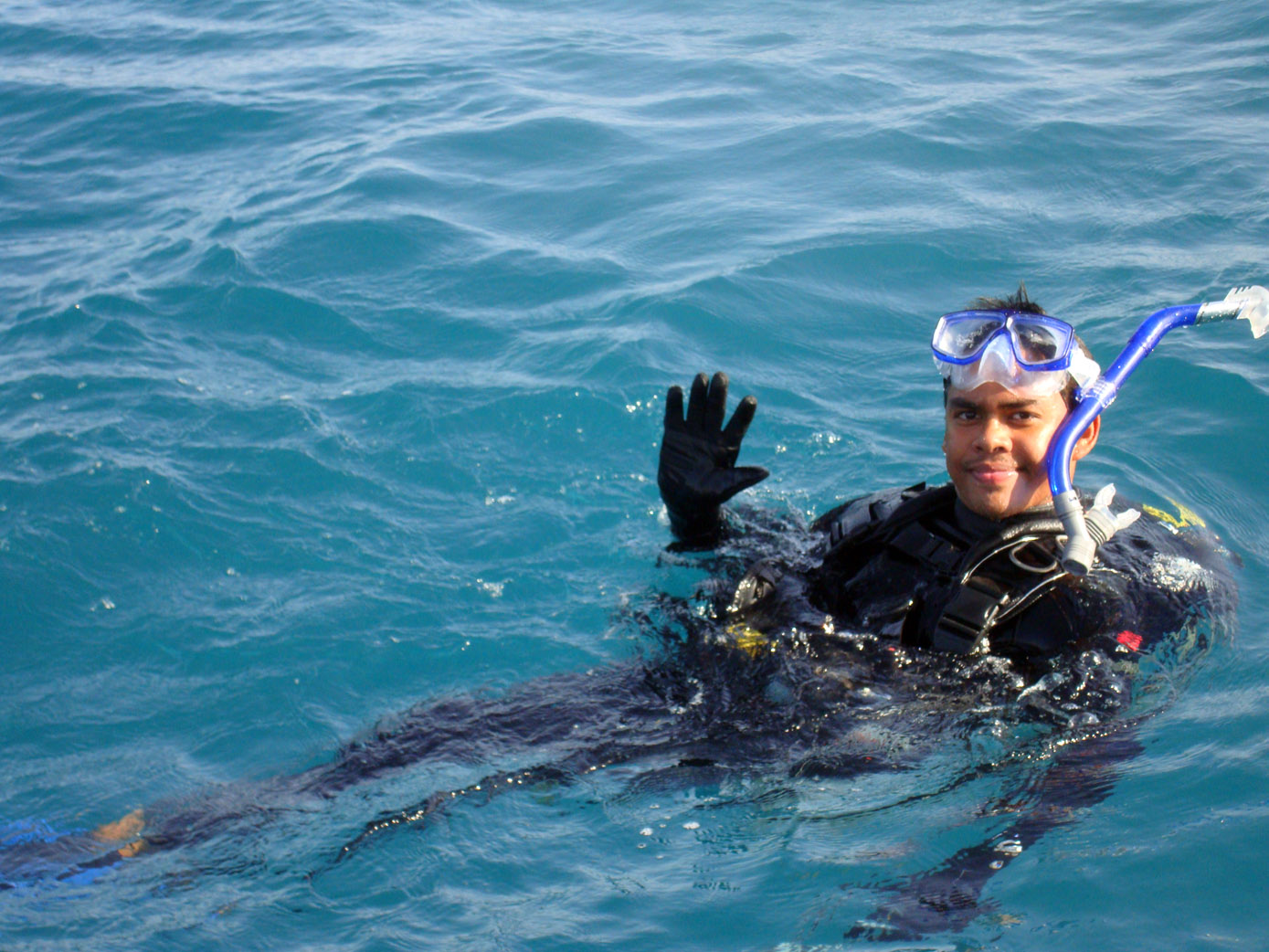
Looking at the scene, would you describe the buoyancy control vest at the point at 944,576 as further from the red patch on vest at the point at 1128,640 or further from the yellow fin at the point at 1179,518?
the yellow fin at the point at 1179,518

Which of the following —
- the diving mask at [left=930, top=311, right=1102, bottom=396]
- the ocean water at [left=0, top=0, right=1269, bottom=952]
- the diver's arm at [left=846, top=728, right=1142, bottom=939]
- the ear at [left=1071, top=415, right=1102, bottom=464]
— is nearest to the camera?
the diver's arm at [left=846, top=728, right=1142, bottom=939]

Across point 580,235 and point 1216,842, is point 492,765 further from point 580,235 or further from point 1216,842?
point 580,235

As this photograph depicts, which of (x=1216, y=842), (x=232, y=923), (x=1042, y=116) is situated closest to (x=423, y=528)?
(x=232, y=923)

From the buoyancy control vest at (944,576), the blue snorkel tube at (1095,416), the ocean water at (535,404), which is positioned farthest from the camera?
the buoyancy control vest at (944,576)

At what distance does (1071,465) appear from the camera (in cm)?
371

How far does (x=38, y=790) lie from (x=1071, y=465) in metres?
3.73

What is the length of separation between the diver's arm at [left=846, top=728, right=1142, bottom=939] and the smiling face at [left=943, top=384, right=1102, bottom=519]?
0.81 m

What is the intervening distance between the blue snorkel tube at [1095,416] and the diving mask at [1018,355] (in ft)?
0.34

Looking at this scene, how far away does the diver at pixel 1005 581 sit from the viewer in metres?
3.50

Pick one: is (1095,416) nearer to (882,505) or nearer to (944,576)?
(944,576)

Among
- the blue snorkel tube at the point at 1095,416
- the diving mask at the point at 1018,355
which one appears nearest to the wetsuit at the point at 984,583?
the blue snorkel tube at the point at 1095,416

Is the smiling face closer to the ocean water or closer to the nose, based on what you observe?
the nose

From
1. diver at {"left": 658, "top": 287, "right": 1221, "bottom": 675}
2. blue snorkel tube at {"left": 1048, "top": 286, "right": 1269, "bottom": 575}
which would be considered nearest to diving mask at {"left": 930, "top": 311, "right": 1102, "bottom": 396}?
diver at {"left": 658, "top": 287, "right": 1221, "bottom": 675}

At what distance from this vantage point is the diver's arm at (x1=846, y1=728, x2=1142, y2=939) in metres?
3.10
